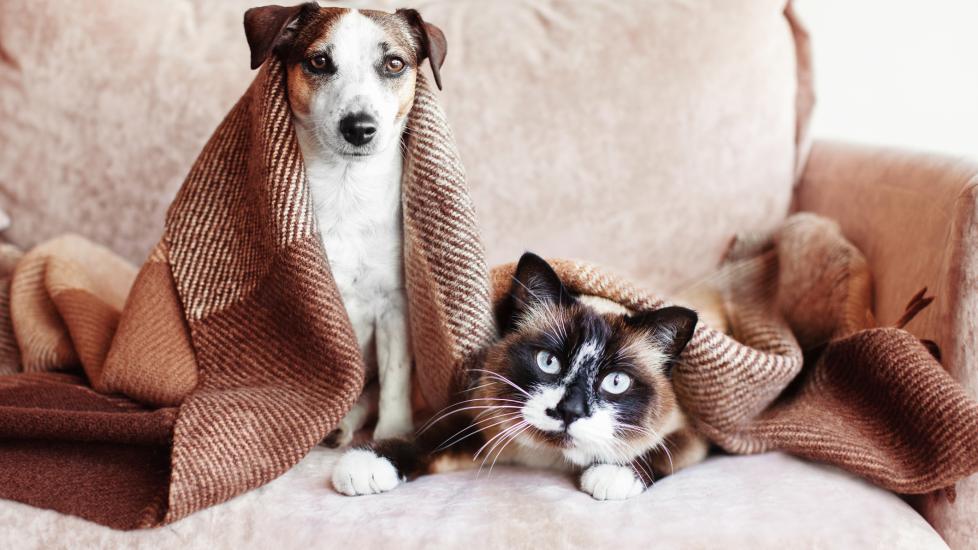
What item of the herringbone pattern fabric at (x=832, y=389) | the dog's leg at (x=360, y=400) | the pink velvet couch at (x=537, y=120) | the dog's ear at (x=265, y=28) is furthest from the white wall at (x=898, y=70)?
the dog's ear at (x=265, y=28)

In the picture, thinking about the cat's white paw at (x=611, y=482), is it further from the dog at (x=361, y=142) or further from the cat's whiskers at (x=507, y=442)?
the dog at (x=361, y=142)

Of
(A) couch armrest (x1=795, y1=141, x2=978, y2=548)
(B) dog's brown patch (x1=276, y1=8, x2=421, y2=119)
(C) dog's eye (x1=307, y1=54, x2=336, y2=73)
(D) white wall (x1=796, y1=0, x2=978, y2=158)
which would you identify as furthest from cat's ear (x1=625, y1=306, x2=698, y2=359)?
(D) white wall (x1=796, y1=0, x2=978, y2=158)

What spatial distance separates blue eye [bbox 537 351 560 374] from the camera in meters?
1.12

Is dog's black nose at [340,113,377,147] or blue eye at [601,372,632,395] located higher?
dog's black nose at [340,113,377,147]

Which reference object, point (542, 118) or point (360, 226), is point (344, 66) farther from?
point (542, 118)

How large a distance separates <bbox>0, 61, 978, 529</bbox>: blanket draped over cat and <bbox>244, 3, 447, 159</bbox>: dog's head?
0.04 meters

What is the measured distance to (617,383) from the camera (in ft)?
3.64

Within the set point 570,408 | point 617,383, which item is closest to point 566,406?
point 570,408

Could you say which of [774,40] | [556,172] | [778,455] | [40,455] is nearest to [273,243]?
[40,455]

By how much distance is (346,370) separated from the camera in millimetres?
1155

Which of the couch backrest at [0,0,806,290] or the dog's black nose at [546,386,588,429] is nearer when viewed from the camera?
Answer: the dog's black nose at [546,386,588,429]

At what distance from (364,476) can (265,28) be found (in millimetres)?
719

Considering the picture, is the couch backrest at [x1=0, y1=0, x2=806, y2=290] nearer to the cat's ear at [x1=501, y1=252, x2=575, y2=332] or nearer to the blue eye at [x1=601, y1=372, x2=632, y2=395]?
the cat's ear at [x1=501, y1=252, x2=575, y2=332]

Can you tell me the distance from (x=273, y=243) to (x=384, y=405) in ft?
1.19
